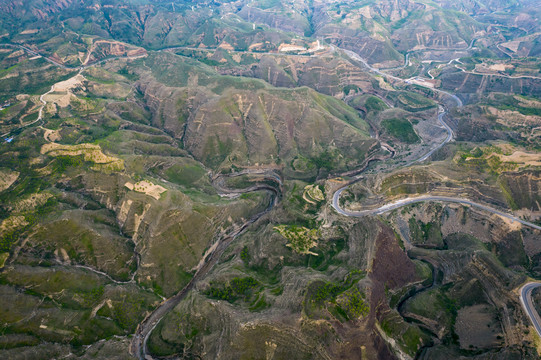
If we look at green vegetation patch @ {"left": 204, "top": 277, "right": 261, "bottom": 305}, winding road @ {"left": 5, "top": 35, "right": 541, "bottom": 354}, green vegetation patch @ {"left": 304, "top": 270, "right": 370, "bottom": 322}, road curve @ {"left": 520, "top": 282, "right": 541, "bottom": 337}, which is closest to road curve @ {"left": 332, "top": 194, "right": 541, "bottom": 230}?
winding road @ {"left": 5, "top": 35, "right": 541, "bottom": 354}

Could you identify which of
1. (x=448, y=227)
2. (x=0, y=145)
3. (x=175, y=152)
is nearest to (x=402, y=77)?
(x=448, y=227)

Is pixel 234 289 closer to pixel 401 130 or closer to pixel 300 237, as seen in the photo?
pixel 300 237

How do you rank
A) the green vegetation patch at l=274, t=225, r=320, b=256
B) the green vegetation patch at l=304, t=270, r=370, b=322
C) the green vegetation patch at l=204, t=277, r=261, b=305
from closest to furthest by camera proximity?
1. the green vegetation patch at l=304, t=270, r=370, b=322
2. the green vegetation patch at l=204, t=277, r=261, b=305
3. the green vegetation patch at l=274, t=225, r=320, b=256

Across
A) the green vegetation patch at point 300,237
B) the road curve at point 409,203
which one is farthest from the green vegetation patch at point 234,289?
the road curve at point 409,203

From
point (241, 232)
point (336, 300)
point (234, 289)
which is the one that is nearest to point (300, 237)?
point (234, 289)

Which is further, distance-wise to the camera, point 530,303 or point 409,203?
point 409,203

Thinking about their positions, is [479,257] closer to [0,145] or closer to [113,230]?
[113,230]

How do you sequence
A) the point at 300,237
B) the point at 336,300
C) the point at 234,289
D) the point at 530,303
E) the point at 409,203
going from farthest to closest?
1. the point at 409,203
2. the point at 300,237
3. the point at 234,289
4. the point at 336,300
5. the point at 530,303

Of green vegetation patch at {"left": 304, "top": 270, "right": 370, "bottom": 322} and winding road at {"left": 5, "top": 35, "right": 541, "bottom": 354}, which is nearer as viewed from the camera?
green vegetation patch at {"left": 304, "top": 270, "right": 370, "bottom": 322}

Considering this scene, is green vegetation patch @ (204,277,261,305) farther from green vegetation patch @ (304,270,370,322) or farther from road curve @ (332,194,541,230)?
road curve @ (332,194,541,230)
